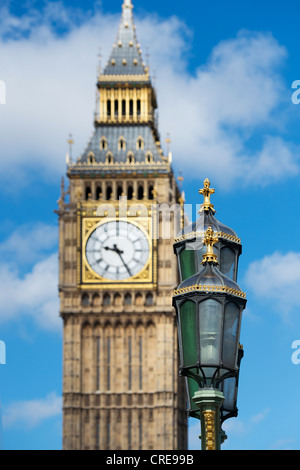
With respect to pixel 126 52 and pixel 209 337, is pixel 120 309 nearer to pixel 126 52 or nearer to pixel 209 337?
pixel 126 52

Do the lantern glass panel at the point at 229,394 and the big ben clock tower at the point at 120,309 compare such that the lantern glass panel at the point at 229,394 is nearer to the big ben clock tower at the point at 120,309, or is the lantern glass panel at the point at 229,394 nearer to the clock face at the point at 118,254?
the big ben clock tower at the point at 120,309

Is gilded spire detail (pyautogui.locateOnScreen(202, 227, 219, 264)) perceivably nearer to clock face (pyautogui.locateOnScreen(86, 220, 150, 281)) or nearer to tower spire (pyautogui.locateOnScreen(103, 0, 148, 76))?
clock face (pyautogui.locateOnScreen(86, 220, 150, 281))

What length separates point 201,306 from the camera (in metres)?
18.3

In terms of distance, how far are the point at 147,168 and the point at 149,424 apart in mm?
14598

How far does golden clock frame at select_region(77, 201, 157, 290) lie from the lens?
264 ft

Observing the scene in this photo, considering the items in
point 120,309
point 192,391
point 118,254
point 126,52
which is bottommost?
point 192,391

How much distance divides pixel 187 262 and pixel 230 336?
12.7 feet

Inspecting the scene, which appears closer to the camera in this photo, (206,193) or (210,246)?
(210,246)

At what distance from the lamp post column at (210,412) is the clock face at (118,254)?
61.9 meters

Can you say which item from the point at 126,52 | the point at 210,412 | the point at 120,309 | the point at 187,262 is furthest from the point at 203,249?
the point at 126,52

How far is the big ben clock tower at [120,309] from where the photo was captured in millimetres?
79438

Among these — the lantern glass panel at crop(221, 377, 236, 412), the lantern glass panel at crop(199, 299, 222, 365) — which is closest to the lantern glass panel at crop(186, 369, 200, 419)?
the lantern glass panel at crop(221, 377, 236, 412)

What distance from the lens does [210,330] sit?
60.1 ft

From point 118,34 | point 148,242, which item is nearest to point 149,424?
point 148,242
